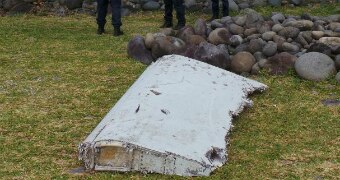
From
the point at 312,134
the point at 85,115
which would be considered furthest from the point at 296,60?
the point at 85,115

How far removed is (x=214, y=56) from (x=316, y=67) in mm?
1157

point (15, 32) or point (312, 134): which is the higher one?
point (312, 134)

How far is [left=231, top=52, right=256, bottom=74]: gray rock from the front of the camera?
24.0ft

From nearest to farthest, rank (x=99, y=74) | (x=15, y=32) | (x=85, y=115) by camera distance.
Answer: (x=85, y=115) → (x=99, y=74) → (x=15, y=32)

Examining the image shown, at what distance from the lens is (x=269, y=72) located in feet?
23.8

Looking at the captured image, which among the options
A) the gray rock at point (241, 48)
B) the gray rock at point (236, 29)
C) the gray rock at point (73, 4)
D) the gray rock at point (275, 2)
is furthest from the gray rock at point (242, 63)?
the gray rock at point (73, 4)

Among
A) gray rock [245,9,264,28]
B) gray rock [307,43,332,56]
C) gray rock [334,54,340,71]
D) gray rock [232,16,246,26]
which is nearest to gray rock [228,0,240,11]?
gray rock [232,16,246,26]

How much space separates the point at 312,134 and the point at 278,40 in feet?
8.09

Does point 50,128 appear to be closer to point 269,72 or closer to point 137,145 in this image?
point 137,145

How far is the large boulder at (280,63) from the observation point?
7.23 m

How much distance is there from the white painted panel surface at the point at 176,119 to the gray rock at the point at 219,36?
6.13 ft

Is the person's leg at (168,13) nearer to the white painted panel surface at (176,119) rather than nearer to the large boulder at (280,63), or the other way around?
the large boulder at (280,63)

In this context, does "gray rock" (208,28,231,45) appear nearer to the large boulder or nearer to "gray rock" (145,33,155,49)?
"gray rock" (145,33,155,49)

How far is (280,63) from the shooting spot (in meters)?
7.29
